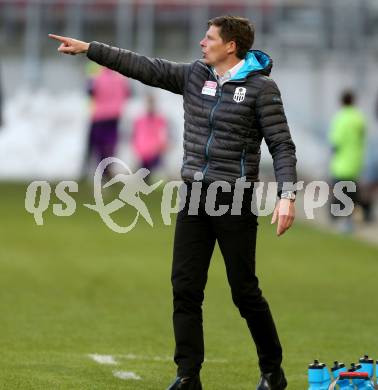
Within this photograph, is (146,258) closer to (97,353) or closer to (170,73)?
(97,353)

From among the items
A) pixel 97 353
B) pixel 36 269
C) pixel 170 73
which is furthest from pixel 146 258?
pixel 170 73

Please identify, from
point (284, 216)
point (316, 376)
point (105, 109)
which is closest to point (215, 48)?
point (284, 216)

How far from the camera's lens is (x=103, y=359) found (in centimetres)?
1030

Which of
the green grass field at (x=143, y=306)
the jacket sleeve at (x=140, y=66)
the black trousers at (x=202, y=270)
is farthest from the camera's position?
the green grass field at (x=143, y=306)

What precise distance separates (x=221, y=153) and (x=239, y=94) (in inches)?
14.5

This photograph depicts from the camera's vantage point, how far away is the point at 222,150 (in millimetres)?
8695

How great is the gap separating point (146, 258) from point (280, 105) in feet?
31.0

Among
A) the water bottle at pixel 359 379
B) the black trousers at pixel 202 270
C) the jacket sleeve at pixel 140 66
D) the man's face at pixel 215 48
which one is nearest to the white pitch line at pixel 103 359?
the black trousers at pixel 202 270

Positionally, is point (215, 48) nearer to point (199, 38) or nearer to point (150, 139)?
point (150, 139)

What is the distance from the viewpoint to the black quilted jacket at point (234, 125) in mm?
8648

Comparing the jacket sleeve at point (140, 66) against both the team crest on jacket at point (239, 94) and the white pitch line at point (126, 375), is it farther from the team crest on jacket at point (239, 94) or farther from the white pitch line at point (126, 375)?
the white pitch line at point (126, 375)

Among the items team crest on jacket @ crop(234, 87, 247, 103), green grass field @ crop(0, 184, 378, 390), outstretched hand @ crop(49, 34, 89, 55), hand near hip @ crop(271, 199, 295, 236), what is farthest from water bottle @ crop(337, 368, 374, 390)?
outstretched hand @ crop(49, 34, 89, 55)

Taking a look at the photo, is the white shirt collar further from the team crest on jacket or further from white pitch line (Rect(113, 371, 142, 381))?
white pitch line (Rect(113, 371, 142, 381))

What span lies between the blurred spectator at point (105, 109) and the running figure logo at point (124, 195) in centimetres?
30
